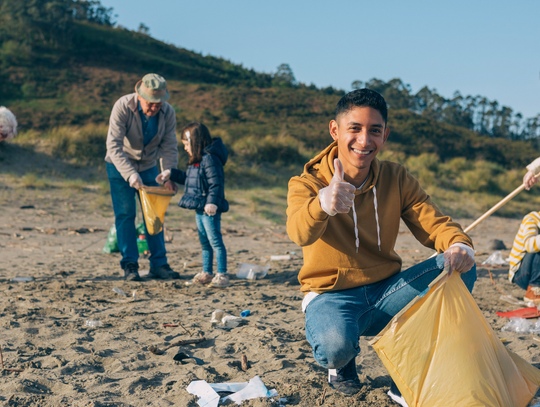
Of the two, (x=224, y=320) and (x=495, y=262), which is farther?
(x=495, y=262)

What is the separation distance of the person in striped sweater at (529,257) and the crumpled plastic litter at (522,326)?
1.89 ft

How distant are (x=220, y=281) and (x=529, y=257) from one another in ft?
9.11

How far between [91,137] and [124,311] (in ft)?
40.6

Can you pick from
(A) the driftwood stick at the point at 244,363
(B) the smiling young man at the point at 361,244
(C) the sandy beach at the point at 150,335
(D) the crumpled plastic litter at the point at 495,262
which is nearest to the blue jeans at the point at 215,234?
(C) the sandy beach at the point at 150,335

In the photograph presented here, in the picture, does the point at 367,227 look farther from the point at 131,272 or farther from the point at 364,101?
the point at 131,272

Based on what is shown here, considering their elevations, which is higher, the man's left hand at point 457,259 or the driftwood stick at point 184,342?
the man's left hand at point 457,259

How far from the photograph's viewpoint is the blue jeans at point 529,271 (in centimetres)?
377

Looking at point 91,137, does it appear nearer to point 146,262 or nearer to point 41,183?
point 41,183

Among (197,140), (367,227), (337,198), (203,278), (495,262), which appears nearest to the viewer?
(337,198)

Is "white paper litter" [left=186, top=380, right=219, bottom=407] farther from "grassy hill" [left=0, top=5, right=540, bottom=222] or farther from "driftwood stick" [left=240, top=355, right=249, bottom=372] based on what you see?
"grassy hill" [left=0, top=5, right=540, bottom=222]

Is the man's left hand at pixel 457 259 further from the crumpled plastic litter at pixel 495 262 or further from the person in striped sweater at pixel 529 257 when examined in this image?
the crumpled plastic litter at pixel 495 262

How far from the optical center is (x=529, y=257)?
3.79 meters

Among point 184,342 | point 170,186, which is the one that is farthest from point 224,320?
point 170,186

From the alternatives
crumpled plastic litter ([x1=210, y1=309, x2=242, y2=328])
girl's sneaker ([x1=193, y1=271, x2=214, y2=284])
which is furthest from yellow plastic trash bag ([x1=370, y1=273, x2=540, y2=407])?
girl's sneaker ([x1=193, y1=271, x2=214, y2=284])
